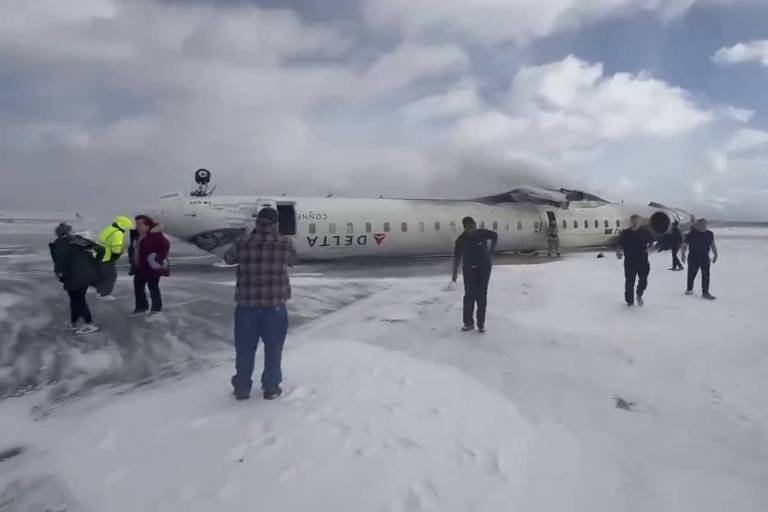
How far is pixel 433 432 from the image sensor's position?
4129 mm

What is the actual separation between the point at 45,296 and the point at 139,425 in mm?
7523

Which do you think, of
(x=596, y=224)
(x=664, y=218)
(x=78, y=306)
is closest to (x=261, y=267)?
(x=78, y=306)

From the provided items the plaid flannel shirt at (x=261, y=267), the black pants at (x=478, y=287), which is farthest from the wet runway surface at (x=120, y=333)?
the black pants at (x=478, y=287)

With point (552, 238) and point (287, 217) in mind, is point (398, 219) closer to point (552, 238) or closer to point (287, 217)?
point (287, 217)

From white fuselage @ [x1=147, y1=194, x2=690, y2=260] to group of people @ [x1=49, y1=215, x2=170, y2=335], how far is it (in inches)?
332

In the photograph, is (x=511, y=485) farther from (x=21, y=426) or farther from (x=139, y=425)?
(x=21, y=426)

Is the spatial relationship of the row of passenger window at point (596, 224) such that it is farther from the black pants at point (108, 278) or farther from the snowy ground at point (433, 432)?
the black pants at point (108, 278)

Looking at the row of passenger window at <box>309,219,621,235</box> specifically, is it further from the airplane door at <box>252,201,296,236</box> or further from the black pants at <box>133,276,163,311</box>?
the black pants at <box>133,276,163,311</box>

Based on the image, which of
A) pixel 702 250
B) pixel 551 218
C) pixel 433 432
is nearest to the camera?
pixel 433 432

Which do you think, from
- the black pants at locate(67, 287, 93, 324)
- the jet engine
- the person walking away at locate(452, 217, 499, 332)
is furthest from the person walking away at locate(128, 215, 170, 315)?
the jet engine

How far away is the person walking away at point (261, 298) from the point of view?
466cm

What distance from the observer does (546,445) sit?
4.04 metres

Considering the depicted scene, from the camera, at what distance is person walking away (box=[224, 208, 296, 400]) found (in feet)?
15.3

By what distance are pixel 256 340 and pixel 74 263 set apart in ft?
13.8
